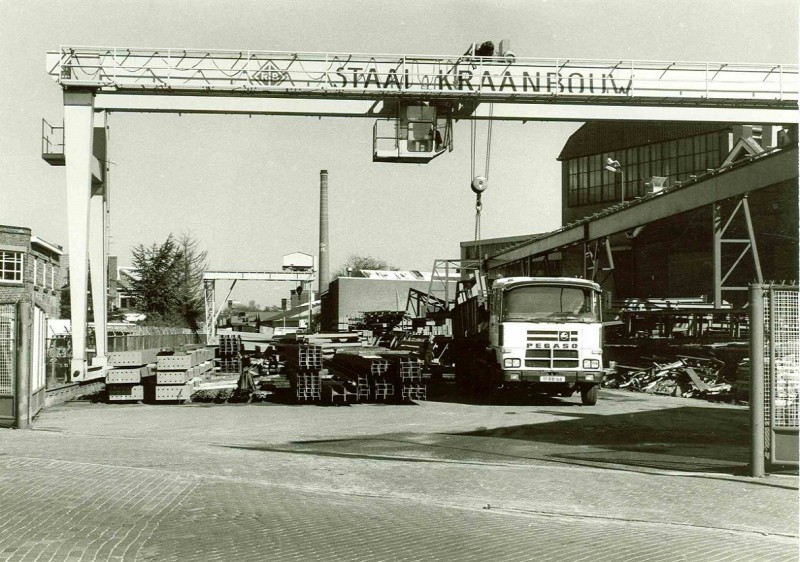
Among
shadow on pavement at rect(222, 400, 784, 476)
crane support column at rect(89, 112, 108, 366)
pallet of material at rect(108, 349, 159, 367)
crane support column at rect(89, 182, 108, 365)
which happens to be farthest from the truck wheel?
crane support column at rect(89, 182, 108, 365)

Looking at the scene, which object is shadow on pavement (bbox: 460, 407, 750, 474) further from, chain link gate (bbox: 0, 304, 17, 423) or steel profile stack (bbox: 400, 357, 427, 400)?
chain link gate (bbox: 0, 304, 17, 423)

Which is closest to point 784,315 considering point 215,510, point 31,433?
point 215,510

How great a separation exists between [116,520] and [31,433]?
6.91 metres

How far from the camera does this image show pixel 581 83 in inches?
847

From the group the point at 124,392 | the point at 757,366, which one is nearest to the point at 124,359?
the point at 124,392

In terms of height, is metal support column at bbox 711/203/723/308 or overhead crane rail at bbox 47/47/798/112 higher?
overhead crane rail at bbox 47/47/798/112

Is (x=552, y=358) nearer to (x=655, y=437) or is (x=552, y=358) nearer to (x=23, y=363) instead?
(x=655, y=437)

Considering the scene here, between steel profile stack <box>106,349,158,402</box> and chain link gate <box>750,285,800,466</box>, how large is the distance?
1417 cm

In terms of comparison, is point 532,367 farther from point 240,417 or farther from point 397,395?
point 240,417

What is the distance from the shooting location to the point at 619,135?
4934 cm

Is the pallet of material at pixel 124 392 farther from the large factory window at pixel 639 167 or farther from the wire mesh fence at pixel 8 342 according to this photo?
the large factory window at pixel 639 167

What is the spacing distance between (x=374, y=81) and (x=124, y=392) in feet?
31.4

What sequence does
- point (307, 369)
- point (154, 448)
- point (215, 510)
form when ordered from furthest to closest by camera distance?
point (307, 369), point (154, 448), point (215, 510)

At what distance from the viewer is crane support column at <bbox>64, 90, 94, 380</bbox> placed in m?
21.1
